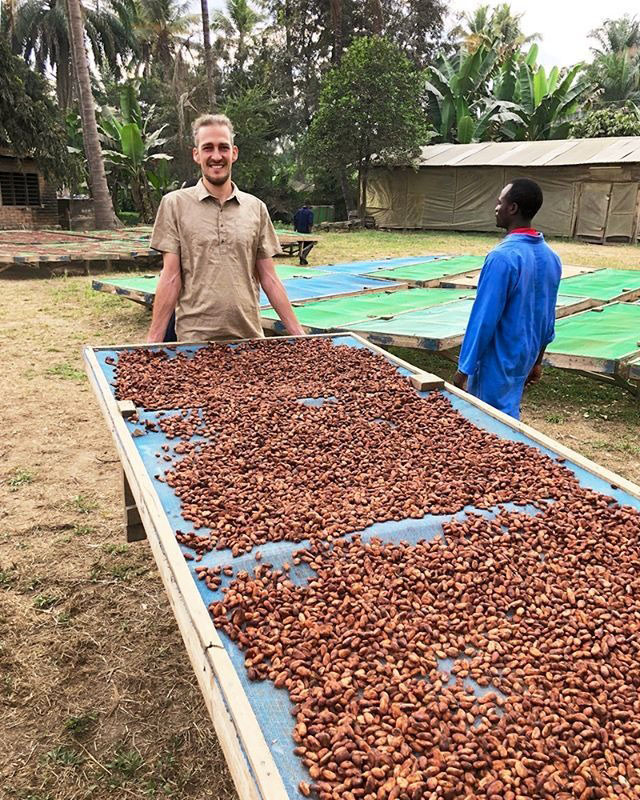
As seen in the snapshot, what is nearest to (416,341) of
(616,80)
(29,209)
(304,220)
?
(304,220)

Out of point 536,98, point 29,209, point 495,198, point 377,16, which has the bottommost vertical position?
point 29,209

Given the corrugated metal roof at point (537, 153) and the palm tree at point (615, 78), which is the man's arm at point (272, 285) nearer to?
the corrugated metal roof at point (537, 153)

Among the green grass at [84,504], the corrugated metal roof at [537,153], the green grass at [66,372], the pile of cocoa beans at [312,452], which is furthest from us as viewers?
the corrugated metal roof at [537,153]

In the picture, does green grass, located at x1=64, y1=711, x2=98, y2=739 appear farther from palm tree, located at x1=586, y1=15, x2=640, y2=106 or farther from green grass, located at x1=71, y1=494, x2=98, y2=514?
palm tree, located at x1=586, y1=15, x2=640, y2=106

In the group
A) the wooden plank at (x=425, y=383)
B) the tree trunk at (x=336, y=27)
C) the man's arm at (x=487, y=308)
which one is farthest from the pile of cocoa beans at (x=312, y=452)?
the tree trunk at (x=336, y=27)

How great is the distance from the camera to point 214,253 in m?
3.45

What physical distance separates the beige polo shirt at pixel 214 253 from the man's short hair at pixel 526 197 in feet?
4.28

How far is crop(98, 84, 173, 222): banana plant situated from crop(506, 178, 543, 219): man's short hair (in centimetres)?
1821

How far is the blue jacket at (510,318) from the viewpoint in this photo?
125 inches

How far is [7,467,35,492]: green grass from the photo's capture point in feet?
13.2

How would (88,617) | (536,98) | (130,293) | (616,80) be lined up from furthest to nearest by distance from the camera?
(616,80) → (536,98) → (130,293) → (88,617)

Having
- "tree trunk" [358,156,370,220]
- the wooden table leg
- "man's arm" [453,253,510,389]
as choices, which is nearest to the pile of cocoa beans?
"man's arm" [453,253,510,389]

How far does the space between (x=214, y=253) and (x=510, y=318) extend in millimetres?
1569

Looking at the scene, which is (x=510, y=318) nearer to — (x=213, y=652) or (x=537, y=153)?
(x=213, y=652)
